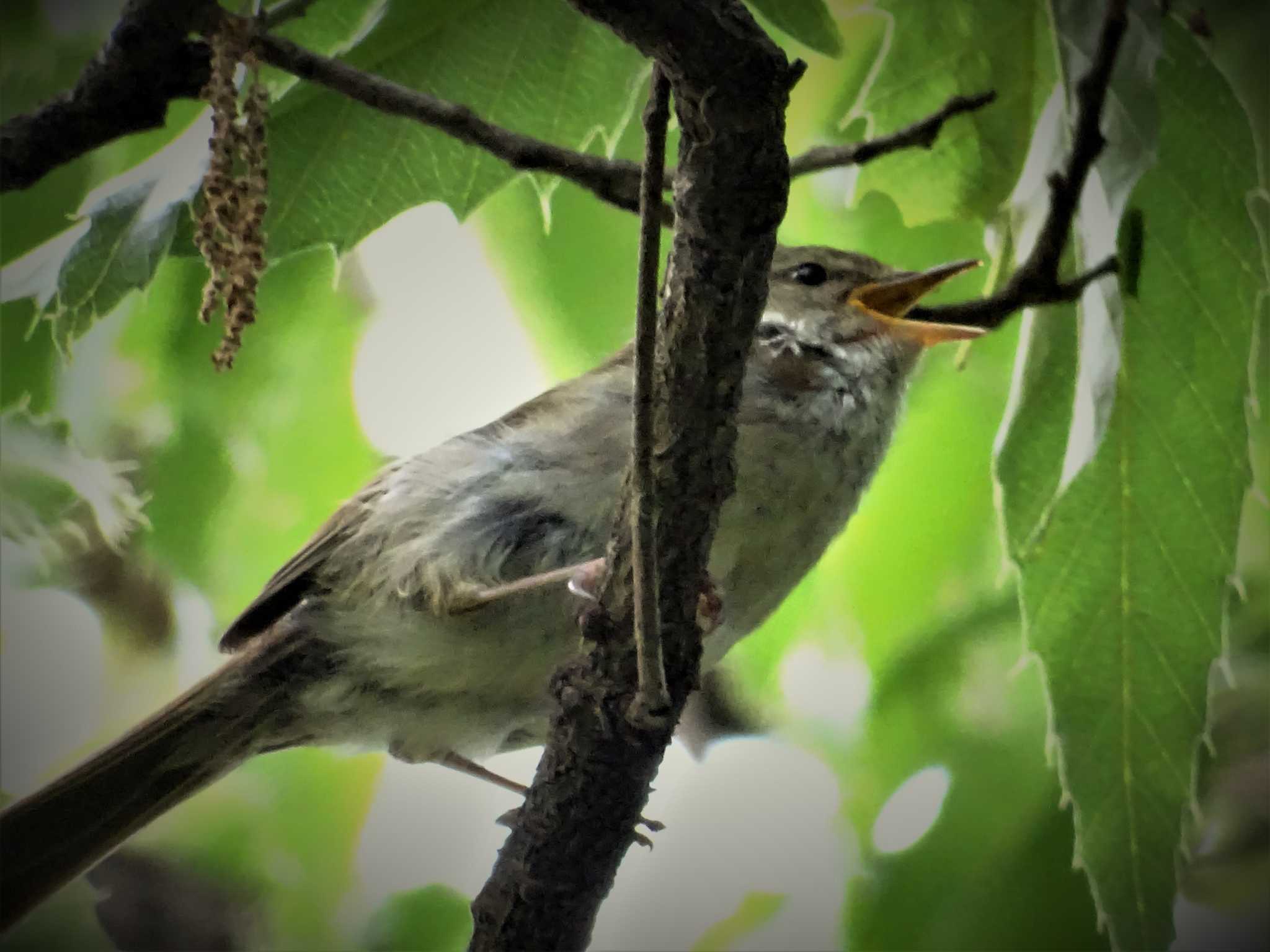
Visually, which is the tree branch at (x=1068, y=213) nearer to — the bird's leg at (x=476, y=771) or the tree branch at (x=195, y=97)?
the tree branch at (x=195, y=97)

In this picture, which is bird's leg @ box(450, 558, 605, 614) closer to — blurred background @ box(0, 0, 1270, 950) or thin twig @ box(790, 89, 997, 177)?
blurred background @ box(0, 0, 1270, 950)

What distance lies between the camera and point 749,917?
1.11 m

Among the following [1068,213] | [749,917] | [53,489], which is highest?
[1068,213]

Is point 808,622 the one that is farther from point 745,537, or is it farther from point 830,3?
point 830,3

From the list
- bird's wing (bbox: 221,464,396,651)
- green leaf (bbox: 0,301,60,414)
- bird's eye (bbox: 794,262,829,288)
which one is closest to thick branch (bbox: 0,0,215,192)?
green leaf (bbox: 0,301,60,414)

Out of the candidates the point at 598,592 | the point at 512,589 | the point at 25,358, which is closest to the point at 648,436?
the point at 598,592

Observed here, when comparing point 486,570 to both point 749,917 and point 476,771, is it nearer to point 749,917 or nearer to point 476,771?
point 476,771

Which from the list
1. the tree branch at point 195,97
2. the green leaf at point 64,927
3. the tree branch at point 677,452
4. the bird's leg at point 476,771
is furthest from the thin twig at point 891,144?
the green leaf at point 64,927

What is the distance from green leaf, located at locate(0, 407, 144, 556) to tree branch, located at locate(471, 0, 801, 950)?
0.52m

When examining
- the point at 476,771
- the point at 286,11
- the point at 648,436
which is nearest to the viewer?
the point at 648,436

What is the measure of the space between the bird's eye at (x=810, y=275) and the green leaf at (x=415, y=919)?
683mm

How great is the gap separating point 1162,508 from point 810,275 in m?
0.41

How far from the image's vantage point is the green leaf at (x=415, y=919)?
43.7 inches

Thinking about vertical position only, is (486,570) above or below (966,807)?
above
